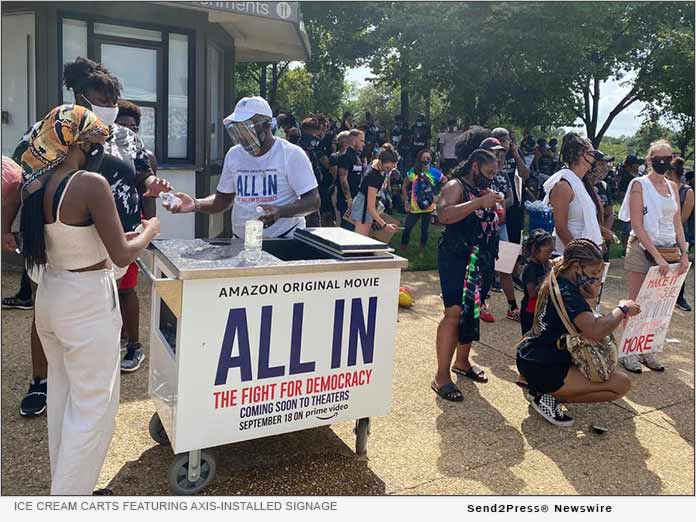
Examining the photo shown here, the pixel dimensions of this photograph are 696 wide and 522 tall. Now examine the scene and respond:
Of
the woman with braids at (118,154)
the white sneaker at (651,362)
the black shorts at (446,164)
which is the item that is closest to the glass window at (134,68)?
the woman with braids at (118,154)

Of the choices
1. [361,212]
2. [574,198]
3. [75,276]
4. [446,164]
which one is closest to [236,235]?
[75,276]

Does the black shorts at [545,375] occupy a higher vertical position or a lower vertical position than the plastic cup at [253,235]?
lower

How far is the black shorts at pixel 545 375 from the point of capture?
3.98 metres

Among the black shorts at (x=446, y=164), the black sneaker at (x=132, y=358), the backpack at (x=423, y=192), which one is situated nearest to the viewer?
the black sneaker at (x=132, y=358)

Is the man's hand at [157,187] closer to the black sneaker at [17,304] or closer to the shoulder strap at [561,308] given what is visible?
the shoulder strap at [561,308]

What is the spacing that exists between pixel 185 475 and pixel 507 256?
3595 millimetres

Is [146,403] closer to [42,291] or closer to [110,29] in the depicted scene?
[42,291]

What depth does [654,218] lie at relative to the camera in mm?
5000

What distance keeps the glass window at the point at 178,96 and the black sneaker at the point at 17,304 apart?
290 centimetres

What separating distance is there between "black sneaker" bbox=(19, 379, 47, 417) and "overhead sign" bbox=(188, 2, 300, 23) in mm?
4664

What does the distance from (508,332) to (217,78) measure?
625 cm

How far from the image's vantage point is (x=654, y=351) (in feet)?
17.1

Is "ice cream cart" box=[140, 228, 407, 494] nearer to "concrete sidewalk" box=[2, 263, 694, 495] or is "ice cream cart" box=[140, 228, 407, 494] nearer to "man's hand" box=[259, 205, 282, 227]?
"concrete sidewalk" box=[2, 263, 694, 495]

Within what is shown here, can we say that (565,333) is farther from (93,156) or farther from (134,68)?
(134,68)
